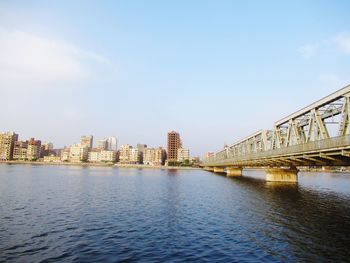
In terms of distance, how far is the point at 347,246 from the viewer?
1991 cm

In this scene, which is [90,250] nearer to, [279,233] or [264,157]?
[279,233]

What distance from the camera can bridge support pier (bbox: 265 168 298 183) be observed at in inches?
3103

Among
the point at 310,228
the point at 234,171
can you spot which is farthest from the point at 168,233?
the point at 234,171

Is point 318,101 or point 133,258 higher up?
point 318,101

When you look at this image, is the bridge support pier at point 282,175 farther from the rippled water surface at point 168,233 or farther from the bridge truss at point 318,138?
the rippled water surface at point 168,233

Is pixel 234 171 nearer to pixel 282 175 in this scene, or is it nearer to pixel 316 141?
pixel 282 175

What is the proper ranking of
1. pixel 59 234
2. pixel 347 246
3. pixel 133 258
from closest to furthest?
1. pixel 133 258
2. pixel 347 246
3. pixel 59 234

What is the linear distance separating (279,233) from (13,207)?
31890mm

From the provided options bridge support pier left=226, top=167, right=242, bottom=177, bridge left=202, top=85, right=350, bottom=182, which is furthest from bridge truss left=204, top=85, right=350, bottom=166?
bridge support pier left=226, top=167, right=242, bottom=177

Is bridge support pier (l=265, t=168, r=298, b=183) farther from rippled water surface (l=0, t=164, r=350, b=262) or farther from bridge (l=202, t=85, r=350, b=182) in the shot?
rippled water surface (l=0, t=164, r=350, b=262)

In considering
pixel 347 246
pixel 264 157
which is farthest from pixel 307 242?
pixel 264 157

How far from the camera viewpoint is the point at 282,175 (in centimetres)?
8025

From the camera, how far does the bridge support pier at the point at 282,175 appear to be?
259ft

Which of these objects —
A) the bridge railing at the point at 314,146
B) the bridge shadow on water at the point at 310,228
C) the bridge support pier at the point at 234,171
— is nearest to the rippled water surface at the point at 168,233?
the bridge shadow on water at the point at 310,228
